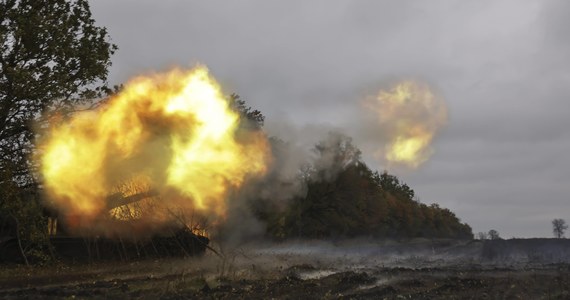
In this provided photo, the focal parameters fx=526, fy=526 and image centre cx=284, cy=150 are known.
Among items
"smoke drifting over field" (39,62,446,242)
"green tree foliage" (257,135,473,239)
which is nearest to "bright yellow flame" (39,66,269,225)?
"smoke drifting over field" (39,62,446,242)

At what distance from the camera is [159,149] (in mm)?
26203

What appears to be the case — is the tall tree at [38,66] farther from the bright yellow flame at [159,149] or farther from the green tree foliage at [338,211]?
the green tree foliage at [338,211]

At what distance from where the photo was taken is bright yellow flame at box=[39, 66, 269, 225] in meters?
25.5

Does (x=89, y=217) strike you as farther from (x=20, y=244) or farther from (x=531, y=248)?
(x=531, y=248)

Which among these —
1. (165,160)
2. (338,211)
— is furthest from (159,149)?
(338,211)

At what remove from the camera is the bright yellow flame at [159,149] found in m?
25.5

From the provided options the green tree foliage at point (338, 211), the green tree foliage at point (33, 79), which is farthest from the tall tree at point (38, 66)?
the green tree foliage at point (338, 211)

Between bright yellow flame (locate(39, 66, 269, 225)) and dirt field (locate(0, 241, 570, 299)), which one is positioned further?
bright yellow flame (locate(39, 66, 269, 225))

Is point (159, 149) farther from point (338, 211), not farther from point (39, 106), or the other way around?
point (338, 211)

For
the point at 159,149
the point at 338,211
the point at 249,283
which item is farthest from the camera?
the point at 338,211

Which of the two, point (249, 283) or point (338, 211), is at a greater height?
point (338, 211)

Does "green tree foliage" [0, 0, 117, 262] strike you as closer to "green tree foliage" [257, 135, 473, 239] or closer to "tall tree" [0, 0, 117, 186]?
"tall tree" [0, 0, 117, 186]

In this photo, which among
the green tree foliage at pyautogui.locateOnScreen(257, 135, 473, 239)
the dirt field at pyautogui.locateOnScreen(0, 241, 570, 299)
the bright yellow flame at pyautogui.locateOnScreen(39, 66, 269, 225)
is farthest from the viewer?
the green tree foliage at pyautogui.locateOnScreen(257, 135, 473, 239)

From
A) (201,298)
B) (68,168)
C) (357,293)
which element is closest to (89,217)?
(68,168)
